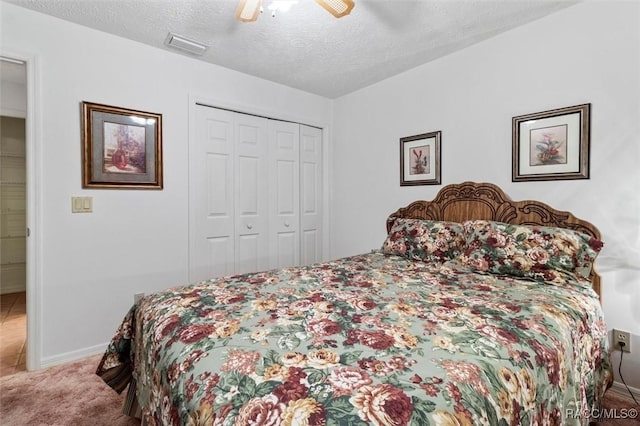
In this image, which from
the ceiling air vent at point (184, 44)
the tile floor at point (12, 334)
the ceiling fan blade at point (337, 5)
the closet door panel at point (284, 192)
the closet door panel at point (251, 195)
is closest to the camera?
the ceiling fan blade at point (337, 5)

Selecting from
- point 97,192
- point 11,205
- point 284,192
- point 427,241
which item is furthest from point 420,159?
point 11,205

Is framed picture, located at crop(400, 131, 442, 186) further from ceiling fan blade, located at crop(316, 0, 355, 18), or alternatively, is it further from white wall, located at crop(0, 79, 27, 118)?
white wall, located at crop(0, 79, 27, 118)

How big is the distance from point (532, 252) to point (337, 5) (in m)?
1.73

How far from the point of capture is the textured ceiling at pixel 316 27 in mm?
2010

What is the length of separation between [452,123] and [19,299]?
16.4 ft

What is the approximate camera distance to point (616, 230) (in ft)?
6.09

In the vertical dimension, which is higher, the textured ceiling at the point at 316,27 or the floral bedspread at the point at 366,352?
the textured ceiling at the point at 316,27

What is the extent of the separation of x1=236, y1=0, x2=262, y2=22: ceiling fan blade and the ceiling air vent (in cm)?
93

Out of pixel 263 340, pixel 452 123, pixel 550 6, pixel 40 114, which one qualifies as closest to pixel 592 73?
pixel 550 6

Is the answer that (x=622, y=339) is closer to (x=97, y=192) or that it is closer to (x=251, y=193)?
(x=251, y=193)

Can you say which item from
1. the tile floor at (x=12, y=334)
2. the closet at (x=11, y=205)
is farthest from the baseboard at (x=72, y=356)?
the closet at (x=11, y=205)

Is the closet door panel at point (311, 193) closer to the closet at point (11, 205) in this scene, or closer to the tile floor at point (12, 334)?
the tile floor at point (12, 334)

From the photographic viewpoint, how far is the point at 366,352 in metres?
0.93

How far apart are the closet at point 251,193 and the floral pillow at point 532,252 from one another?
6.37 feet
